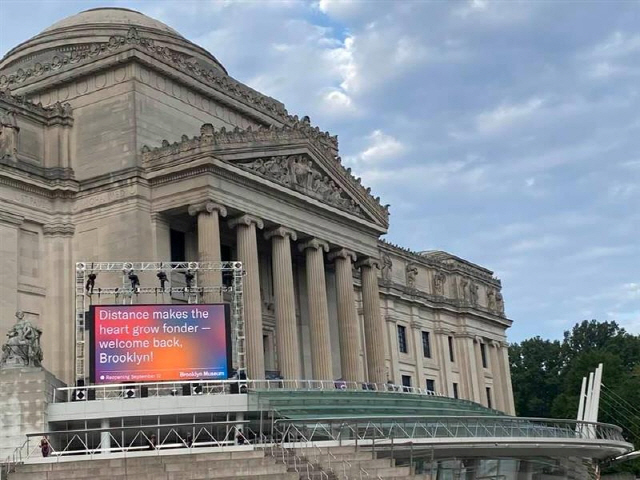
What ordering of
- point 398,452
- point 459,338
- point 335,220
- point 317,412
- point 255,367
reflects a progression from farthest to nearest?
point 459,338 → point 335,220 → point 255,367 → point 317,412 → point 398,452

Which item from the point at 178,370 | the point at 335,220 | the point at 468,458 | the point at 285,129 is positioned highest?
the point at 285,129

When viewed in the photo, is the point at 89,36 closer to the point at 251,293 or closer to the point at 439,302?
the point at 251,293

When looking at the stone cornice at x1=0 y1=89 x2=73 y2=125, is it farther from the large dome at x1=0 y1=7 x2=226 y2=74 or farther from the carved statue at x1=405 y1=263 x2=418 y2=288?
the carved statue at x1=405 y1=263 x2=418 y2=288

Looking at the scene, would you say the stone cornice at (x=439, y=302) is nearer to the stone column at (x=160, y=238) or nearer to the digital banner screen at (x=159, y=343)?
the stone column at (x=160, y=238)

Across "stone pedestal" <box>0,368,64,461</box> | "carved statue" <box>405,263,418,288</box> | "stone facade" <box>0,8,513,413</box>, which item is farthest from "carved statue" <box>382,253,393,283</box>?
"stone pedestal" <box>0,368,64,461</box>

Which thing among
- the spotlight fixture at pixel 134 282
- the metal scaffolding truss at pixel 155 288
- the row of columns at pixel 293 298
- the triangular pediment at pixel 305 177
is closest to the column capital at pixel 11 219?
the metal scaffolding truss at pixel 155 288

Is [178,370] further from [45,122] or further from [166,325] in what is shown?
[45,122]

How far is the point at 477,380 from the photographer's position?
303 ft

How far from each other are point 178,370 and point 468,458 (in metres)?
13.6

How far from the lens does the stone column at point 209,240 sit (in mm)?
51125

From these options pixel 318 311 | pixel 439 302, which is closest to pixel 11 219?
pixel 318 311

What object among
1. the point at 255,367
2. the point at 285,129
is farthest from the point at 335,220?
the point at 255,367

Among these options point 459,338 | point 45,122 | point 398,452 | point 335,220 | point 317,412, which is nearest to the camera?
point 398,452

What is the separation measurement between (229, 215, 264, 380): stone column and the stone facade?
0.08 m
